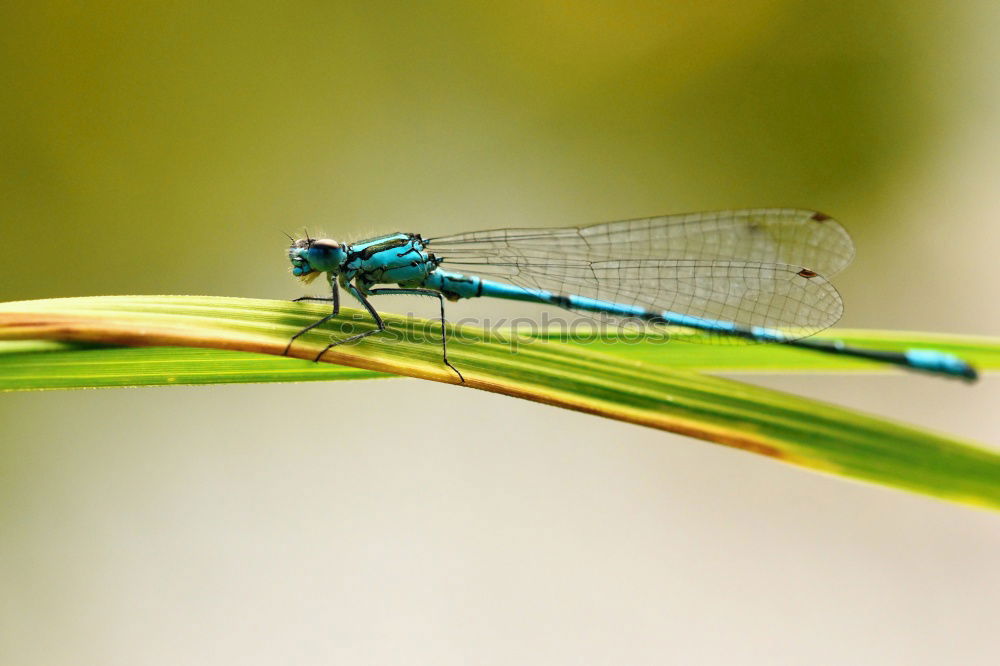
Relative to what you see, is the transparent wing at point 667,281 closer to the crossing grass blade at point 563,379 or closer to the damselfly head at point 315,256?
the damselfly head at point 315,256

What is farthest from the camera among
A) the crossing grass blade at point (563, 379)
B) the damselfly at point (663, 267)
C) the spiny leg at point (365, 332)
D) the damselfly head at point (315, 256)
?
the damselfly at point (663, 267)

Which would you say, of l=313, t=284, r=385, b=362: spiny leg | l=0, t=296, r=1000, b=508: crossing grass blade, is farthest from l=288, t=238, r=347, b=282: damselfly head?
l=0, t=296, r=1000, b=508: crossing grass blade

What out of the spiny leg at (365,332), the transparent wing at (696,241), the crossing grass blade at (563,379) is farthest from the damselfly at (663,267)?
the crossing grass blade at (563,379)

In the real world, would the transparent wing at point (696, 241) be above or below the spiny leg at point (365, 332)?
above

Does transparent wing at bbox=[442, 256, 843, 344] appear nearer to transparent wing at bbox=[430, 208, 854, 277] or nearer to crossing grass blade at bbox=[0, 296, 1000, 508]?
transparent wing at bbox=[430, 208, 854, 277]

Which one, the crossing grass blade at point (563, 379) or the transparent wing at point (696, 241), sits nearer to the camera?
the crossing grass blade at point (563, 379)

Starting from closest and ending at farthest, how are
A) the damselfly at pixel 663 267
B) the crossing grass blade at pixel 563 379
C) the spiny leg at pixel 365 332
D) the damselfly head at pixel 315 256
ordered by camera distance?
the crossing grass blade at pixel 563 379
the spiny leg at pixel 365 332
the damselfly head at pixel 315 256
the damselfly at pixel 663 267

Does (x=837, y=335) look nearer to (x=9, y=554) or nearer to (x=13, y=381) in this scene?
(x=13, y=381)

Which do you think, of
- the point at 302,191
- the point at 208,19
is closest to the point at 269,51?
the point at 208,19
